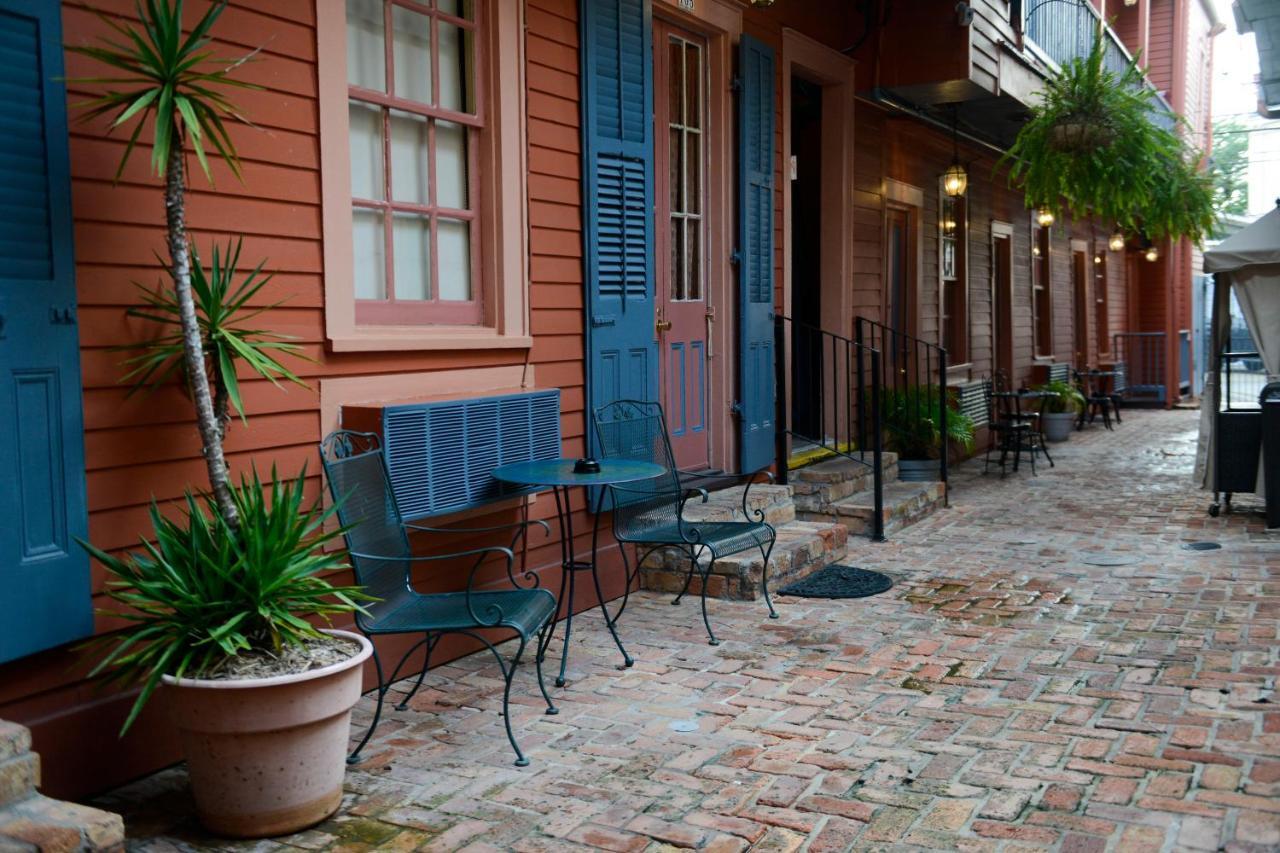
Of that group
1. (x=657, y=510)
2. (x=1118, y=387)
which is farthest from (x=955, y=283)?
(x=1118, y=387)

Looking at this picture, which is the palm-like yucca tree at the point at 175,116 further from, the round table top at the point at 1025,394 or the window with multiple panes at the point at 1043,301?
the window with multiple panes at the point at 1043,301

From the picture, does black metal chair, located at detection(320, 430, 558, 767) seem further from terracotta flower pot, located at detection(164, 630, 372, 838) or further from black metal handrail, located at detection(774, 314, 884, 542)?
black metal handrail, located at detection(774, 314, 884, 542)

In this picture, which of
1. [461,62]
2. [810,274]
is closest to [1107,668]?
[461,62]

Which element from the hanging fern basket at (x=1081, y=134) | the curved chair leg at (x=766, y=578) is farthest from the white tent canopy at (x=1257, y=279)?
the curved chair leg at (x=766, y=578)

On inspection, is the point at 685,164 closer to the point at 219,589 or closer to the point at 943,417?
the point at 943,417

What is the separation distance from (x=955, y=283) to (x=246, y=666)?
392 inches

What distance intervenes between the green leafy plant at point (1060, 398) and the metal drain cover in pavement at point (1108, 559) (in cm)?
691

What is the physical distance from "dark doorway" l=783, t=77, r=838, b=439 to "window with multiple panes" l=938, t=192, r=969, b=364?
9.42 ft

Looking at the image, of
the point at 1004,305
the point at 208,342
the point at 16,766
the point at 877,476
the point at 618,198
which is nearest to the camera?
the point at 16,766

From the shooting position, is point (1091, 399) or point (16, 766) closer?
point (16, 766)

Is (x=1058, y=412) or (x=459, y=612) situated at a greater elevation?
(x=1058, y=412)

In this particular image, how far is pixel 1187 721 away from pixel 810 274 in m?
5.47

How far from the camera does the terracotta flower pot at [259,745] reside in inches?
121

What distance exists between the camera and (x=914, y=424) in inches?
362
